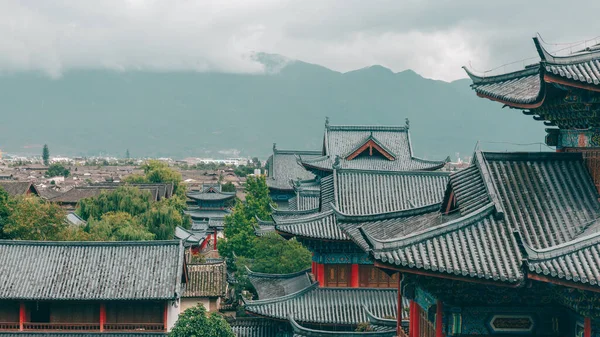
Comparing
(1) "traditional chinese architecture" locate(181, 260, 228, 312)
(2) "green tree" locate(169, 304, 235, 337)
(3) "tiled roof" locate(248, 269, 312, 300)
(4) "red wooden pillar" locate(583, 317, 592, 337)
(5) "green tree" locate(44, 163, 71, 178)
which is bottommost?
(1) "traditional chinese architecture" locate(181, 260, 228, 312)

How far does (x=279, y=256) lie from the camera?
117ft

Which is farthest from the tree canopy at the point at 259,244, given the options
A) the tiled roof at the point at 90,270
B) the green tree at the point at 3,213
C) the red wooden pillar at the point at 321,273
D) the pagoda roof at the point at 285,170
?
the green tree at the point at 3,213

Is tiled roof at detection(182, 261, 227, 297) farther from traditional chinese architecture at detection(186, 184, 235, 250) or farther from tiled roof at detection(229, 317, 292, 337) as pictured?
traditional chinese architecture at detection(186, 184, 235, 250)

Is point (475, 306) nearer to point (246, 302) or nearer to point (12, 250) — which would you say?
point (246, 302)

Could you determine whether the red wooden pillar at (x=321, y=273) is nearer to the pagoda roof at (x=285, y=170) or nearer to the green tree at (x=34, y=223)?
the green tree at (x=34, y=223)

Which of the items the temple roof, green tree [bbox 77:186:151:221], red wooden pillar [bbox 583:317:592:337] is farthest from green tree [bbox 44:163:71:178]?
red wooden pillar [bbox 583:317:592:337]

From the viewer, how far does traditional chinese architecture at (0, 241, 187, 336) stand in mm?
27781

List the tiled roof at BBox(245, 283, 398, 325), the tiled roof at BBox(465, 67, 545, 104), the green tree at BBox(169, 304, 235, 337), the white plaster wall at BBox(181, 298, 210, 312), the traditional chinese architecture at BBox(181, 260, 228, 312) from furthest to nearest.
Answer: the traditional chinese architecture at BBox(181, 260, 228, 312)
the white plaster wall at BBox(181, 298, 210, 312)
the tiled roof at BBox(245, 283, 398, 325)
the green tree at BBox(169, 304, 235, 337)
the tiled roof at BBox(465, 67, 545, 104)

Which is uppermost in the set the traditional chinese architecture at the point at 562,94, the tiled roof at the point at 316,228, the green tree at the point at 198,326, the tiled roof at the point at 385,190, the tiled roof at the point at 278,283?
the traditional chinese architecture at the point at 562,94

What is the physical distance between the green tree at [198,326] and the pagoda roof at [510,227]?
10274 millimetres

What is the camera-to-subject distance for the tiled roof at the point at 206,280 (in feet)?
131

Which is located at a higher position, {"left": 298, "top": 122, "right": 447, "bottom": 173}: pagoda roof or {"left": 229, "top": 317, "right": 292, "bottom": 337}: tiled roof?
{"left": 298, "top": 122, "right": 447, "bottom": 173}: pagoda roof

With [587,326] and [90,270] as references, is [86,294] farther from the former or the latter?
[587,326]

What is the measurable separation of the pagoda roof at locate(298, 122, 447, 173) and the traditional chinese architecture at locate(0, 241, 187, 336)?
9129 mm
